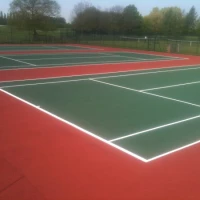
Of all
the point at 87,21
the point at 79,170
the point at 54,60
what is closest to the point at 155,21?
the point at 87,21

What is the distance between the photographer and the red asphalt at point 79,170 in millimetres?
4844

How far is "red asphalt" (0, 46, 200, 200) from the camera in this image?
15.9ft

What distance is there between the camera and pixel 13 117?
852cm

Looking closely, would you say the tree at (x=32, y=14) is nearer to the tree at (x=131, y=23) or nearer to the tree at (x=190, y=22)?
the tree at (x=131, y=23)

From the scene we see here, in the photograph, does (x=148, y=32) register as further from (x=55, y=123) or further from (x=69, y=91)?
(x=55, y=123)

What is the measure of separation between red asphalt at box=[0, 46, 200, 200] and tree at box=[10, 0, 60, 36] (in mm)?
37601

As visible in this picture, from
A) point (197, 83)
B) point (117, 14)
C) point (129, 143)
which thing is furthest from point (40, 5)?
point (129, 143)

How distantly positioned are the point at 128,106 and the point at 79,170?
4.80 m

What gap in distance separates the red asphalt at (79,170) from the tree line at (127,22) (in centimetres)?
4753

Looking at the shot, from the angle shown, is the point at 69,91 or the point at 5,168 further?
the point at 69,91

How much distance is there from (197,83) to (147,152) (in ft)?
30.4

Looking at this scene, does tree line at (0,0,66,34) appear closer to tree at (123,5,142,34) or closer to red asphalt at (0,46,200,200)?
tree at (123,5,142,34)

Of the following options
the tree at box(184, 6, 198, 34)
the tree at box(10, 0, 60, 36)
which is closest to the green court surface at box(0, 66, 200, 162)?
the tree at box(10, 0, 60, 36)

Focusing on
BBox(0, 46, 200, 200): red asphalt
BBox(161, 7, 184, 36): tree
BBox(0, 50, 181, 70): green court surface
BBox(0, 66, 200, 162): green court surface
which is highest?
BBox(161, 7, 184, 36): tree
